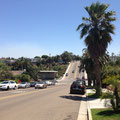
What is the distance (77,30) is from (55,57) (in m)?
147

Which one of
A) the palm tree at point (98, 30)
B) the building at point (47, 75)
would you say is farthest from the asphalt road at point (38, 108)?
the building at point (47, 75)

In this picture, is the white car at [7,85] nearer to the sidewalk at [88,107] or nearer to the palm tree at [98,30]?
the palm tree at [98,30]

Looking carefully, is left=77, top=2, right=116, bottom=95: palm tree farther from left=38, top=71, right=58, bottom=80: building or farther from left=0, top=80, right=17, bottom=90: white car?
left=38, top=71, right=58, bottom=80: building

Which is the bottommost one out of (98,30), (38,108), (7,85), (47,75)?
(38,108)

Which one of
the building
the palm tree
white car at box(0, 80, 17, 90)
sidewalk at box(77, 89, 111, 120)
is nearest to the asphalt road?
sidewalk at box(77, 89, 111, 120)

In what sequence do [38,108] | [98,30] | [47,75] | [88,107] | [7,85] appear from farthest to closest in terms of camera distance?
1. [47,75]
2. [7,85]
3. [98,30]
4. [88,107]
5. [38,108]

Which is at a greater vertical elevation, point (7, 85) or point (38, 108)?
point (7, 85)

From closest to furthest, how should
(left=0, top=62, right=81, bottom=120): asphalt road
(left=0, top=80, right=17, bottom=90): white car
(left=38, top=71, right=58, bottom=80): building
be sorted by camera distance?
(left=0, top=62, right=81, bottom=120): asphalt road, (left=0, top=80, right=17, bottom=90): white car, (left=38, top=71, right=58, bottom=80): building

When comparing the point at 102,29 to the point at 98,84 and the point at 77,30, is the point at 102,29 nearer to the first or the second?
the point at 77,30

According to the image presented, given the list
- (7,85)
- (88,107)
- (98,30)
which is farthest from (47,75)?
(88,107)

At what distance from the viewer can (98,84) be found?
19.7 metres

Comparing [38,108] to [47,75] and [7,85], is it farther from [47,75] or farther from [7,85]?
[47,75]

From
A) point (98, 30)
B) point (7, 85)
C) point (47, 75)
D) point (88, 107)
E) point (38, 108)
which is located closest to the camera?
point (38, 108)

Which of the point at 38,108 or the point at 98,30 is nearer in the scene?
the point at 38,108
